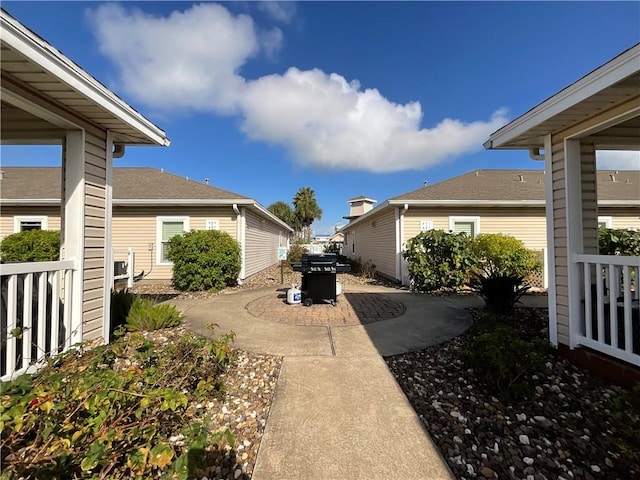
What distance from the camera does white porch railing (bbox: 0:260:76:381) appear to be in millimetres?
2451

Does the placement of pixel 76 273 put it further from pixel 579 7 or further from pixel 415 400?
pixel 579 7

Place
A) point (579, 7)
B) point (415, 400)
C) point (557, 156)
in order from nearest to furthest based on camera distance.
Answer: point (415, 400)
point (557, 156)
point (579, 7)

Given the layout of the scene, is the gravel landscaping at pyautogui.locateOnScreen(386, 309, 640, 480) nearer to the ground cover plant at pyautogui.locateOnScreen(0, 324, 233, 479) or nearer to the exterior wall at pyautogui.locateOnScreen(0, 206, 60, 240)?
the ground cover plant at pyautogui.locateOnScreen(0, 324, 233, 479)

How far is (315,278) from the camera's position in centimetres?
625

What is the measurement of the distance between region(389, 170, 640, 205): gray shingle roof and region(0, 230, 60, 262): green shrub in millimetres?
10188

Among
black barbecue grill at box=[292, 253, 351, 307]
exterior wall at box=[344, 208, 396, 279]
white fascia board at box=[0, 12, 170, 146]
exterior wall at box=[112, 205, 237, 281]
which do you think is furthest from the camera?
exterior wall at box=[344, 208, 396, 279]

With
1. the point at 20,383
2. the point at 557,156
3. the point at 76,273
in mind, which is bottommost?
the point at 20,383

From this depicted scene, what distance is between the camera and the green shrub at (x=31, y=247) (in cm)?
790

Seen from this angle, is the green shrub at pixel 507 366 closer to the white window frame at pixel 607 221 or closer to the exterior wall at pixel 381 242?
the exterior wall at pixel 381 242

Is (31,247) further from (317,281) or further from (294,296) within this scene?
(317,281)

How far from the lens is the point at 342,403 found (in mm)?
2455

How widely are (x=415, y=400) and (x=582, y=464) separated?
1.10 meters

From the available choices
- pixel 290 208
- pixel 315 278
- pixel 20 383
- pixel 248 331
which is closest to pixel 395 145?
pixel 290 208

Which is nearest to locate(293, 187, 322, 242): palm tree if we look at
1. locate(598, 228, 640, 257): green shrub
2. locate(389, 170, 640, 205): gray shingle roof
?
locate(389, 170, 640, 205): gray shingle roof
